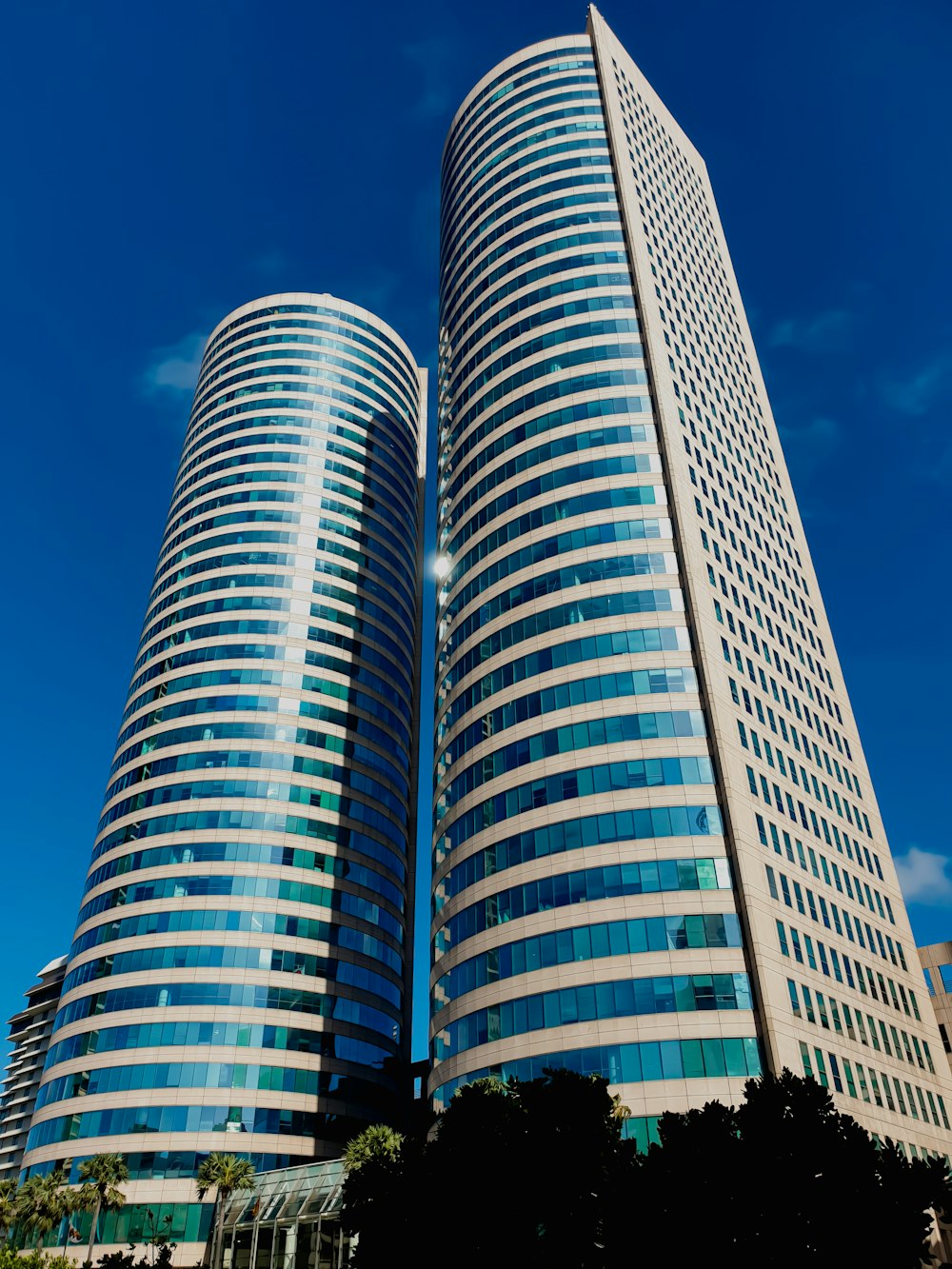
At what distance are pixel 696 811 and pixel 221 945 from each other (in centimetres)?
5235

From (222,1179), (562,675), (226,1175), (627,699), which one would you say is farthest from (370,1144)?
(562,675)

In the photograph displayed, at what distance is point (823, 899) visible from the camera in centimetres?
7275

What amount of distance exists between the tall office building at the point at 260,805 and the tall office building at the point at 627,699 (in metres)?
26.1

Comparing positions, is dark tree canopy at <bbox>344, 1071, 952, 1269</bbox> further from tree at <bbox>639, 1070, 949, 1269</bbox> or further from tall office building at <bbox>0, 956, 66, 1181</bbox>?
tall office building at <bbox>0, 956, 66, 1181</bbox>

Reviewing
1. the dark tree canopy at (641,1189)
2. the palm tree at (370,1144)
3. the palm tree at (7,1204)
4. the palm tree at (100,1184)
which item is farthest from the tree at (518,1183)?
the palm tree at (7,1204)

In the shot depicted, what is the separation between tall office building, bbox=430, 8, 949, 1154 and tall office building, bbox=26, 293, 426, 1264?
1028 inches

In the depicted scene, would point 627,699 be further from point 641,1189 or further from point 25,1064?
point 25,1064

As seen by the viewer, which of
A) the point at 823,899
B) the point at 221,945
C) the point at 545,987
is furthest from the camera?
the point at 221,945

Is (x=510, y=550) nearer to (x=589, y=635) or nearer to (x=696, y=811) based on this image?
(x=589, y=635)

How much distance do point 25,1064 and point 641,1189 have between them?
196 metres

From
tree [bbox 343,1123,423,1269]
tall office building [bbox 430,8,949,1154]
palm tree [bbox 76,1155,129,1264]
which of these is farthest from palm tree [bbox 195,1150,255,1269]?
tree [bbox 343,1123,423,1269]

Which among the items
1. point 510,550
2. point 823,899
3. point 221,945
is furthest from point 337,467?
point 823,899

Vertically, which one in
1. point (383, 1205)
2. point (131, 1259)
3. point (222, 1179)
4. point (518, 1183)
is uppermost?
point (222, 1179)

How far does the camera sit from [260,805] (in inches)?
4026
